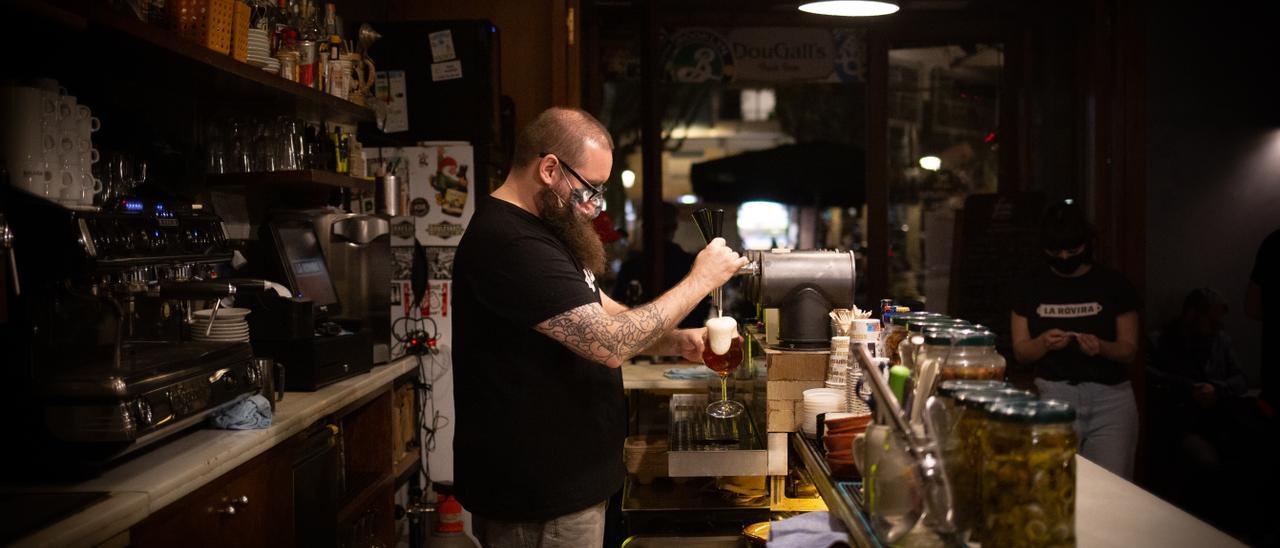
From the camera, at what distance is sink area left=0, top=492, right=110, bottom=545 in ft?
5.77

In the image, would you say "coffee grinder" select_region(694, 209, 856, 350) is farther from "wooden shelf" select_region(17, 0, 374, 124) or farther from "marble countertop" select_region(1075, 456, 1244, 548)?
"wooden shelf" select_region(17, 0, 374, 124)

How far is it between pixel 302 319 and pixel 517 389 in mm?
1353

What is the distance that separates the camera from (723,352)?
2594 millimetres

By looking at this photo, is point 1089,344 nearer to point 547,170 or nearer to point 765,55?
point 547,170

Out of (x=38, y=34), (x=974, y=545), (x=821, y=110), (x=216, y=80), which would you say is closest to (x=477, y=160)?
(x=216, y=80)

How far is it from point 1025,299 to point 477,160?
2.59 meters

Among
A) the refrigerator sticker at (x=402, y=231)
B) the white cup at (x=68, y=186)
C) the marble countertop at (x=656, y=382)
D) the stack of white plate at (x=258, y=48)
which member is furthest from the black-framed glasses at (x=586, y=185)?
the refrigerator sticker at (x=402, y=231)

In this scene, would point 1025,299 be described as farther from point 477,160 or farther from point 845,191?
point 845,191

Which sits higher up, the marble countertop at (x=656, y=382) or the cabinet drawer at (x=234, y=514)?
the marble countertop at (x=656, y=382)

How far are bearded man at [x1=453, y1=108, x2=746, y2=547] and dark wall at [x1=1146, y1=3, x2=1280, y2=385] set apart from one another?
202 inches

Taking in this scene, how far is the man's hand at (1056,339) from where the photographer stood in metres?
4.11

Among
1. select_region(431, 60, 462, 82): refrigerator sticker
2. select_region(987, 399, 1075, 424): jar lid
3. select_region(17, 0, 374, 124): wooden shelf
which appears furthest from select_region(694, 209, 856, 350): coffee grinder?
select_region(431, 60, 462, 82): refrigerator sticker

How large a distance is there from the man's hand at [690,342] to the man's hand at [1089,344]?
210cm

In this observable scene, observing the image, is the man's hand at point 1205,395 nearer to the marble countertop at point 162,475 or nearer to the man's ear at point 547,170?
the man's ear at point 547,170
